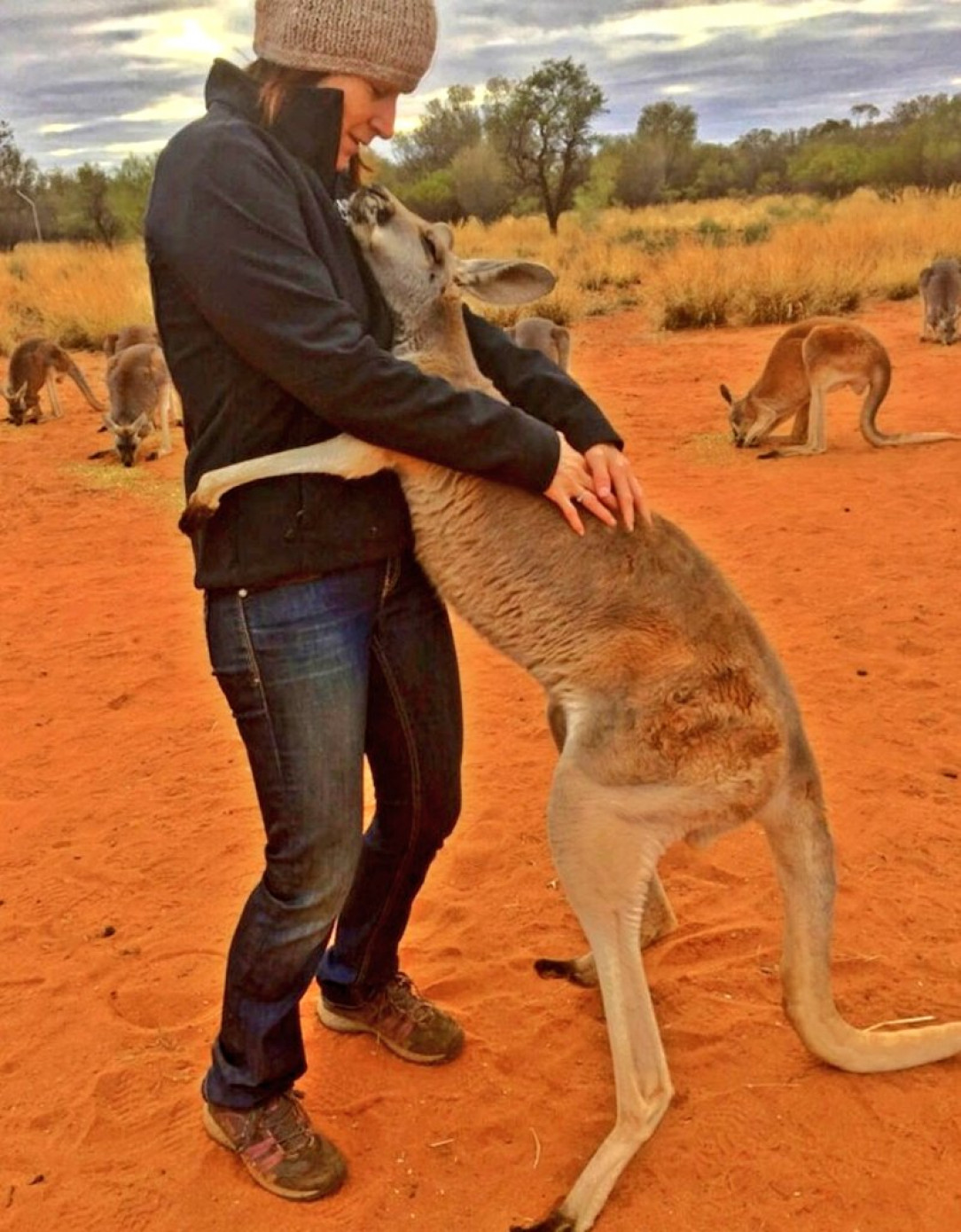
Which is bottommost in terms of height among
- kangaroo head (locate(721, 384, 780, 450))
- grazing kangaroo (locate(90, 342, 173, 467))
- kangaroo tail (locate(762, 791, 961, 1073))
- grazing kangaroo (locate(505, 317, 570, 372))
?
→ kangaroo tail (locate(762, 791, 961, 1073))

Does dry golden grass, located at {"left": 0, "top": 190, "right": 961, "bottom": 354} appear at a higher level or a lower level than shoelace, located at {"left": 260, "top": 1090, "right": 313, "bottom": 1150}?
higher

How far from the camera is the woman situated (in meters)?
2.19

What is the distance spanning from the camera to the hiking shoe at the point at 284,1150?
286 cm

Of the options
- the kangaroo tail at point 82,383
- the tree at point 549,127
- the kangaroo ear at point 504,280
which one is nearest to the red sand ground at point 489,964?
the kangaroo ear at point 504,280

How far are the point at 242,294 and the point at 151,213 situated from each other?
0.89ft

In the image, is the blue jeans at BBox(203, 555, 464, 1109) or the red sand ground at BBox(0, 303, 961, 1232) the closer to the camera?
the blue jeans at BBox(203, 555, 464, 1109)

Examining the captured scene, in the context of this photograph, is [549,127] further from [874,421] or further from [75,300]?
[874,421]

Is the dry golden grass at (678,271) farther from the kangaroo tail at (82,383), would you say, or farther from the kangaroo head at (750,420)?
the kangaroo head at (750,420)

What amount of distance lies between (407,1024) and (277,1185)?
2.06 ft

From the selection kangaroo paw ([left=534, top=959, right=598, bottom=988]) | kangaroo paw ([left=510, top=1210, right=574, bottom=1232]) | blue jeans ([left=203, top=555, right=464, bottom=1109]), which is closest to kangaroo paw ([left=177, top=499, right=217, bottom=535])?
blue jeans ([left=203, top=555, right=464, bottom=1109])

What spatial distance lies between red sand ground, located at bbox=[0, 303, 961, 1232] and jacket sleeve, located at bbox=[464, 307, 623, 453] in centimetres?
184

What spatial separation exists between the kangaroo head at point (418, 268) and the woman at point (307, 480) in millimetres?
168

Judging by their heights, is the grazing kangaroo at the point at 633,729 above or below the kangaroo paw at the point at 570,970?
above

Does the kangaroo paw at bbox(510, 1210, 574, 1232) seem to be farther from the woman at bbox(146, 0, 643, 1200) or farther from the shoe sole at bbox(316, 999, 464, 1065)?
the shoe sole at bbox(316, 999, 464, 1065)
